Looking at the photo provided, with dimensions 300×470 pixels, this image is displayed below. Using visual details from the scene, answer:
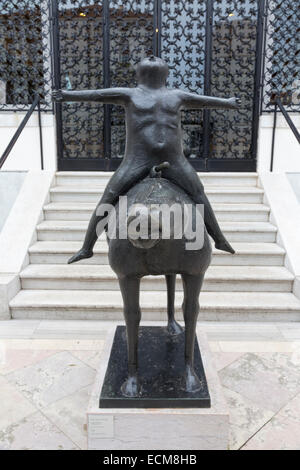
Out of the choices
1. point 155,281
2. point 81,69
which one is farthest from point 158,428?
point 81,69

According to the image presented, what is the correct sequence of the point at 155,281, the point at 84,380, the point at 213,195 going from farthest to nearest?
1. the point at 213,195
2. the point at 155,281
3. the point at 84,380

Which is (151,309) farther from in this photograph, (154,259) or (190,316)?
(154,259)

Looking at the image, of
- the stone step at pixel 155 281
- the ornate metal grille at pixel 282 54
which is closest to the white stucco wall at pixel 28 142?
the stone step at pixel 155 281

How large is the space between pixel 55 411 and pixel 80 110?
5.14 m

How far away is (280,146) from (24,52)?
14.8ft

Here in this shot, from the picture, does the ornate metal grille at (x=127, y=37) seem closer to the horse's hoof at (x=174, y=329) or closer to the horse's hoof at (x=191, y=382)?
the horse's hoof at (x=174, y=329)

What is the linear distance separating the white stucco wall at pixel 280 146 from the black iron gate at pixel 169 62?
270 millimetres

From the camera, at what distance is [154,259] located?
191cm

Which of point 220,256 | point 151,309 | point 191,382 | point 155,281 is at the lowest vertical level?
point 151,309

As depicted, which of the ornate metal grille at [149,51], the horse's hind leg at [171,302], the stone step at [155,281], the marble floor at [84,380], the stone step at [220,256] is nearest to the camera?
the marble floor at [84,380]

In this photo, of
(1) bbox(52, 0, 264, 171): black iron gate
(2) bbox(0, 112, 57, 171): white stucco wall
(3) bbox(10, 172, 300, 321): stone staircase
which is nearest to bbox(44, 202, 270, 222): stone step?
(3) bbox(10, 172, 300, 321): stone staircase

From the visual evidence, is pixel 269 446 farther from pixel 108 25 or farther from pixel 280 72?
pixel 108 25

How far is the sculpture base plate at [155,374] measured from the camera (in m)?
1.99
